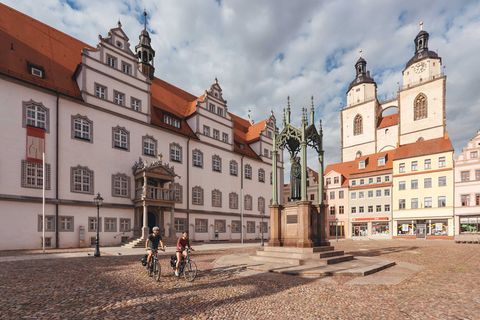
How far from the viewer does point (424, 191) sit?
147 ft

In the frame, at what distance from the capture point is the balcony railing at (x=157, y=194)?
1046 inches

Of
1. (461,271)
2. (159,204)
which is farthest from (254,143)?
(461,271)

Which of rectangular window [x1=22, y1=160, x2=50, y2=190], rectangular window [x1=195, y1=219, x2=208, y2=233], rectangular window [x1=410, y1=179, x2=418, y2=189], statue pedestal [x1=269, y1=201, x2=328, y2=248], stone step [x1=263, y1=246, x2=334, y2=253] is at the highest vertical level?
rectangular window [x1=22, y1=160, x2=50, y2=190]

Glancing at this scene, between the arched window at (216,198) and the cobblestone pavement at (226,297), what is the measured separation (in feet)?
79.1

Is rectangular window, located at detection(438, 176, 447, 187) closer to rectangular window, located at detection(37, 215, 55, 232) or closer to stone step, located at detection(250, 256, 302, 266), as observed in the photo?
stone step, located at detection(250, 256, 302, 266)

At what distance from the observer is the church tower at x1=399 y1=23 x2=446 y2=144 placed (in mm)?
57531

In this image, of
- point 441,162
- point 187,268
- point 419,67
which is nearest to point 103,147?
point 187,268

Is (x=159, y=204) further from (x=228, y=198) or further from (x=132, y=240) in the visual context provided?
(x=228, y=198)

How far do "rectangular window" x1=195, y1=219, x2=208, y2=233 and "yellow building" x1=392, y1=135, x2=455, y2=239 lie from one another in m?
31.1

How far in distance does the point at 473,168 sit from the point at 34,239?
50460mm

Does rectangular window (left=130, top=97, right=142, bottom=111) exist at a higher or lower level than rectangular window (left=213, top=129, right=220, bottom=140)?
higher

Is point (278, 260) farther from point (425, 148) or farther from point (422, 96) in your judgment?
point (422, 96)

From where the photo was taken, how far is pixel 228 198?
122 ft

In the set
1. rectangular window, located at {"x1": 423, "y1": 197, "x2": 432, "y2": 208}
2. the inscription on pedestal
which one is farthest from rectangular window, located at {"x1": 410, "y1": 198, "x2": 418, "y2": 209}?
the inscription on pedestal
